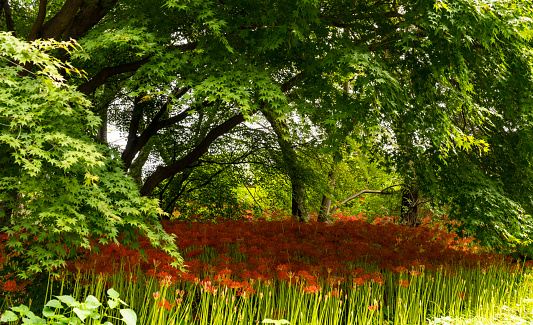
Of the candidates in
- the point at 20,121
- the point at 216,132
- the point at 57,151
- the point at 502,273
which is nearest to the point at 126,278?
the point at 57,151

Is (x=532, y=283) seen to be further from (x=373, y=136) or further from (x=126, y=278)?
(x=126, y=278)

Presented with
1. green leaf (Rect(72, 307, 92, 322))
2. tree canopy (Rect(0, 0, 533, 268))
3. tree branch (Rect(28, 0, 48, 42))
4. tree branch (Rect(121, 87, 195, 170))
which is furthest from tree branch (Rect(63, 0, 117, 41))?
green leaf (Rect(72, 307, 92, 322))

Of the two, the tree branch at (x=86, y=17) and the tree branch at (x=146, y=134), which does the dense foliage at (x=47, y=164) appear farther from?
the tree branch at (x=146, y=134)

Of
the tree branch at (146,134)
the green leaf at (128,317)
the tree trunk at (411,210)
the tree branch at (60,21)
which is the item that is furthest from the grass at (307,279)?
the tree branch at (60,21)

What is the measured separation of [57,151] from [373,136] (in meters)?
5.24

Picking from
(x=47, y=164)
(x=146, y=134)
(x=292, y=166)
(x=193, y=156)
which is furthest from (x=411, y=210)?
(x=47, y=164)

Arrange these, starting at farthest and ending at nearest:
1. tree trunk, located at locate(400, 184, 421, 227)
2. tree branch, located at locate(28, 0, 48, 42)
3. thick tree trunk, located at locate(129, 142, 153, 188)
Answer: tree trunk, located at locate(400, 184, 421, 227) < thick tree trunk, located at locate(129, 142, 153, 188) < tree branch, located at locate(28, 0, 48, 42)

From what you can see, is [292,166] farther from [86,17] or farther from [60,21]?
[60,21]

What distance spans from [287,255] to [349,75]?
2439 millimetres

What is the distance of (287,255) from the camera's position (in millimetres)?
4992

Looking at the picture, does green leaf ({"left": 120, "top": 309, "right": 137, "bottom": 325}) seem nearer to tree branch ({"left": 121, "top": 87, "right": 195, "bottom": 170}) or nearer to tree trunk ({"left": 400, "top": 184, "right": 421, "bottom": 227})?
tree branch ({"left": 121, "top": 87, "right": 195, "bottom": 170})

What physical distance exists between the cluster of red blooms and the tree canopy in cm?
85

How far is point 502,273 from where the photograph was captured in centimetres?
581

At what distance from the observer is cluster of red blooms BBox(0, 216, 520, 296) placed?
371 cm
